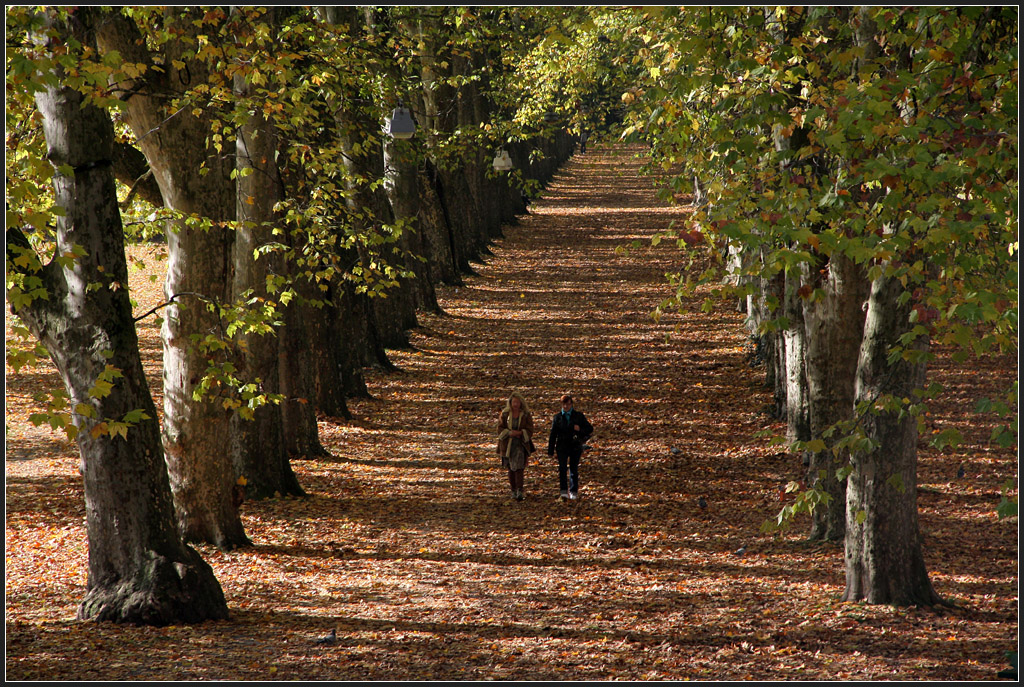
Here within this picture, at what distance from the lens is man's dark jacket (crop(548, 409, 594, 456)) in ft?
40.1

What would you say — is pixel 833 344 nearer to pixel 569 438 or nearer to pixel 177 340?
pixel 569 438

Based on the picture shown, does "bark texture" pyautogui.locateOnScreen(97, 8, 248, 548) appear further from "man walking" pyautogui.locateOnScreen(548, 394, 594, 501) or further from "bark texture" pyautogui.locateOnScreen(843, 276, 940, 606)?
"bark texture" pyautogui.locateOnScreen(843, 276, 940, 606)

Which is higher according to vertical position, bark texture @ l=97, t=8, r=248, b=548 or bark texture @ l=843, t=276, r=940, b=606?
bark texture @ l=97, t=8, r=248, b=548

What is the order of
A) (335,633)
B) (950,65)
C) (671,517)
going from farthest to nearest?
(671,517), (335,633), (950,65)

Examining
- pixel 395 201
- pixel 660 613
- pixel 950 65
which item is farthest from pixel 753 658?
pixel 395 201

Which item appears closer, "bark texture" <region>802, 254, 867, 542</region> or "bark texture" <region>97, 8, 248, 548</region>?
"bark texture" <region>97, 8, 248, 548</region>

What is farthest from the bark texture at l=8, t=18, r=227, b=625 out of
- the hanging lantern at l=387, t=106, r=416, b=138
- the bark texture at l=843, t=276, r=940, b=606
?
the hanging lantern at l=387, t=106, r=416, b=138

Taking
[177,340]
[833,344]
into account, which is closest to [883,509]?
[833,344]

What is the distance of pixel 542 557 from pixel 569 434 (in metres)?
2.33

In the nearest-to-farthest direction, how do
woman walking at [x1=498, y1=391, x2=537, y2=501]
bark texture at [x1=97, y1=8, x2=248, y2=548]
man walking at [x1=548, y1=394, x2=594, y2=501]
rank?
bark texture at [x1=97, y1=8, x2=248, y2=548], woman walking at [x1=498, y1=391, x2=537, y2=501], man walking at [x1=548, y1=394, x2=594, y2=501]

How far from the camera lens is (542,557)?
33.8 ft

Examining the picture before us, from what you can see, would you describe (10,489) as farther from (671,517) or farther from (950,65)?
(950,65)

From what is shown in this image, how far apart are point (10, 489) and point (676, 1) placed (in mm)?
11322

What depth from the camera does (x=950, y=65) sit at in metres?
Result: 5.36
